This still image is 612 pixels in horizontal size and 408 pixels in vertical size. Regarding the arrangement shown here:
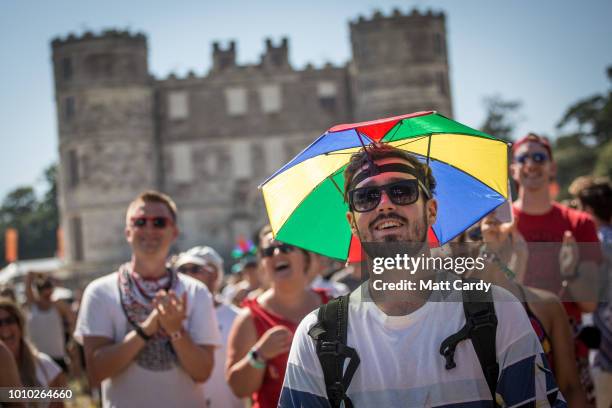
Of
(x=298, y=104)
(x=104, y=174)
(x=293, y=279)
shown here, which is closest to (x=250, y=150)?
(x=298, y=104)

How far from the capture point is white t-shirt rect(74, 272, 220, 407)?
4445 millimetres

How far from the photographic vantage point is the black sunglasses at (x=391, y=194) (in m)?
2.79

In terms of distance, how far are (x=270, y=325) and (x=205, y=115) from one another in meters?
38.2

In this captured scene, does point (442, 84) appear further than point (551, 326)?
Yes

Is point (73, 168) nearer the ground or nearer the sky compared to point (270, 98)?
nearer the ground

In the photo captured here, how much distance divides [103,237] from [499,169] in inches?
1485

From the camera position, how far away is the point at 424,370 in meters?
2.57

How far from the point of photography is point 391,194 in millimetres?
2791

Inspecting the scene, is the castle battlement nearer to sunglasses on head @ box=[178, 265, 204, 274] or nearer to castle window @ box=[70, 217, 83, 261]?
castle window @ box=[70, 217, 83, 261]

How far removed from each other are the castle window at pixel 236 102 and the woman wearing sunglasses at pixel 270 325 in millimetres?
37491

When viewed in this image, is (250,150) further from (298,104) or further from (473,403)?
(473,403)

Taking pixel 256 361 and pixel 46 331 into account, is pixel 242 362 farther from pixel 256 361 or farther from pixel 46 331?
pixel 46 331

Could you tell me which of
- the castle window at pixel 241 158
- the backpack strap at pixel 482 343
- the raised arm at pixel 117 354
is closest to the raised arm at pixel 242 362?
the raised arm at pixel 117 354

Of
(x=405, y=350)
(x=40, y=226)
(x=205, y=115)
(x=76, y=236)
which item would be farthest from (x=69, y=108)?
(x=405, y=350)
